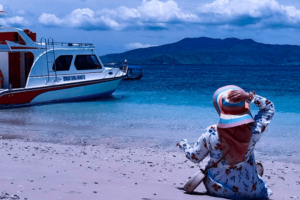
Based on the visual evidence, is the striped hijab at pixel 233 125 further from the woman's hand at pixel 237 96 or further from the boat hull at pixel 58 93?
the boat hull at pixel 58 93

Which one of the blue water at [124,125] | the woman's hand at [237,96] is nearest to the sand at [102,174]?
the woman's hand at [237,96]

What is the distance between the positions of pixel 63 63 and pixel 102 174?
13.1 m

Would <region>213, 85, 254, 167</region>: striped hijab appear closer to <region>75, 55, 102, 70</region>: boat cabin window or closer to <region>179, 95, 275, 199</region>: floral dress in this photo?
<region>179, 95, 275, 199</region>: floral dress

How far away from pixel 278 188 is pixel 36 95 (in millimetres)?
13112

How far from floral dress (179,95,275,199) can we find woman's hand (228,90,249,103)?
0.23m

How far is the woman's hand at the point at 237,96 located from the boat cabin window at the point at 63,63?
47.9 ft

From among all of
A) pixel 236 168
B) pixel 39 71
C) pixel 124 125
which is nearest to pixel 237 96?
pixel 236 168

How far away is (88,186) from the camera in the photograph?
4473mm

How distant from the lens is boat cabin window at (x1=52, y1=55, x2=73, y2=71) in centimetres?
1758

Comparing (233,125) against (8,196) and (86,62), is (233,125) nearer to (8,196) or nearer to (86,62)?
(8,196)

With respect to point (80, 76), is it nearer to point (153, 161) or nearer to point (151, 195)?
point (153, 161)

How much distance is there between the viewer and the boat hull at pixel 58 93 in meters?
16.0

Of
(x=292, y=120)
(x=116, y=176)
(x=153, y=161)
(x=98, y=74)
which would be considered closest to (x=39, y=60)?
(x=98, y=74)

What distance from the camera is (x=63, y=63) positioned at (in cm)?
1784
